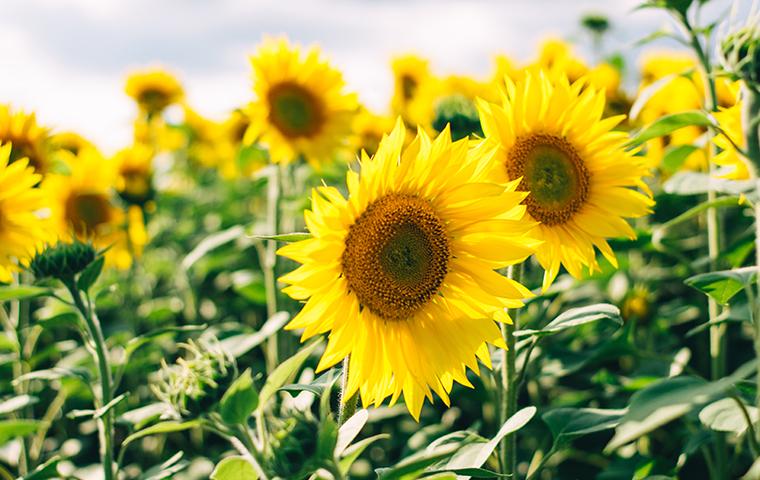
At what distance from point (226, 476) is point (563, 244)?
41.6 inches

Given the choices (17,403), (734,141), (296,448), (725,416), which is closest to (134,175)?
(17,403)

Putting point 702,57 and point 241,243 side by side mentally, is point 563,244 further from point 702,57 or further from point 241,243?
point 241,243

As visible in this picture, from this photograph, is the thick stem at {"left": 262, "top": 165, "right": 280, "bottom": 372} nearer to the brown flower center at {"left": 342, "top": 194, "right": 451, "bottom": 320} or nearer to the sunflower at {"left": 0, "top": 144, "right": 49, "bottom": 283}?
the sunflower at {"left": 0, "top": 144, "right": 49, "bottom": 283}

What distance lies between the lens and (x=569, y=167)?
1.99m

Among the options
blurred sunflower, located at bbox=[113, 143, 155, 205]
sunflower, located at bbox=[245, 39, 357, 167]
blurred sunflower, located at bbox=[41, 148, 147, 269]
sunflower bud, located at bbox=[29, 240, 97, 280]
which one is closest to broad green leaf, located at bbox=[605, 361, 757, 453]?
sunflower bud, located at bbox=[29, 240, 97, 280]

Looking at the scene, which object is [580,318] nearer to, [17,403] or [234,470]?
[234,470]

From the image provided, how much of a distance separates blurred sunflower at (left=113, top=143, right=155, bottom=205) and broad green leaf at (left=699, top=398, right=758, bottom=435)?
3266 mm

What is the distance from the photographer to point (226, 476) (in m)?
1.32

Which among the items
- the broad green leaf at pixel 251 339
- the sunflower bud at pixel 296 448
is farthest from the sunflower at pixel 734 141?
the sunflower bud at pixel 296 448

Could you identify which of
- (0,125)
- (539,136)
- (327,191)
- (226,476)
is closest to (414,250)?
(327,191)

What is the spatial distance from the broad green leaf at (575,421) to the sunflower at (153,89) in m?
5.05

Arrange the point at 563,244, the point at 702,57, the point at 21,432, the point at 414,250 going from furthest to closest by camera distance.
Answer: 1. the point at 702,57
2. the point at 21,432
3. the point at 563,244
4. the point at 414,250

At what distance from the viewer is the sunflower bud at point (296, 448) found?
1.19m

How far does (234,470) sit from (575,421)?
0.93 meters
